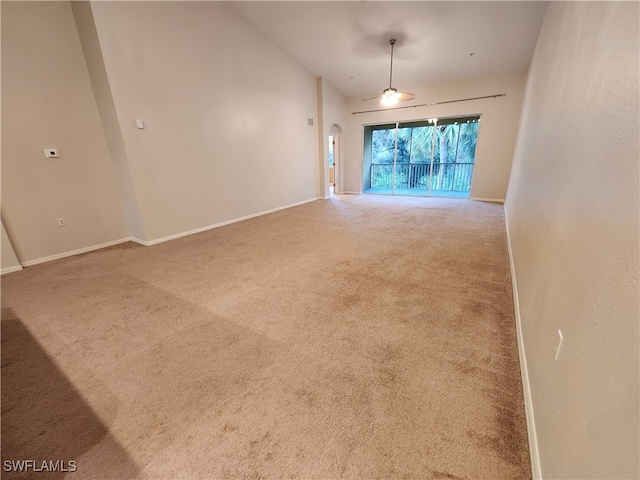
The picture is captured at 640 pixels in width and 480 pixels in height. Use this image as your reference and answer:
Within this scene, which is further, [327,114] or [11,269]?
[327,114]

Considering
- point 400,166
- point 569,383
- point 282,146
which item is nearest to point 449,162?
point 400,166

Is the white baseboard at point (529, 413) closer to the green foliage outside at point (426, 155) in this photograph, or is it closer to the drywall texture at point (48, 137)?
the drywall texture at point (48, 137)

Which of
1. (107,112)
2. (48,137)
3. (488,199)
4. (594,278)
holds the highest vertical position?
(107,112)

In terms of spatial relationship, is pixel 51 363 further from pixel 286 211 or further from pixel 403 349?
pixel 286 211

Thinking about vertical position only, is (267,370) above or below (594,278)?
below

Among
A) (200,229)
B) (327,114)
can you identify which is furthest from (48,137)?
(327,114)

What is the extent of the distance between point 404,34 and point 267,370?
5.41 meters

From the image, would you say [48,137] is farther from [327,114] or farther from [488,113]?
[488,113]

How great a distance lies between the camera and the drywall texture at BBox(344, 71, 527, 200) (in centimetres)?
582

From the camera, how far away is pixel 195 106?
375cm

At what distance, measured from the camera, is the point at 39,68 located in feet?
9.01

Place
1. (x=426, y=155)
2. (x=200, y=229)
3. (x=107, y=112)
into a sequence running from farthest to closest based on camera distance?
1. (x=426, y=155)
2. (x=200, y=229)
3. (x=107, y=112)

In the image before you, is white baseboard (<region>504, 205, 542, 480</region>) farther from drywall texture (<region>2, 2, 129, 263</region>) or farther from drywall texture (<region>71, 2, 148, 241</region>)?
drywall texture (<region>2, 2, 129, 263</region>)

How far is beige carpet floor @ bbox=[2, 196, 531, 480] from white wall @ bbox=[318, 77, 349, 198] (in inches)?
186
